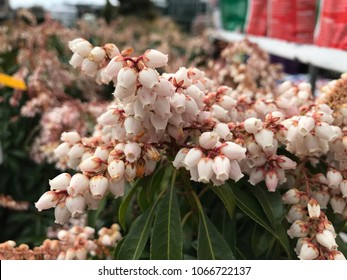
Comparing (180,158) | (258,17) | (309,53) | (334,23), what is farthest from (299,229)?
(258,17)

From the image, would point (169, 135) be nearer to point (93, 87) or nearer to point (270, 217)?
point (270, 217)

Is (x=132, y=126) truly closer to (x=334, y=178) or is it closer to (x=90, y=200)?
(x=90, y=200)

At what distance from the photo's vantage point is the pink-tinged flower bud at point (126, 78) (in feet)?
2.49

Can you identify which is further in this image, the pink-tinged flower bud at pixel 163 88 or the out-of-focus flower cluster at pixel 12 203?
the out-of-focus flower cluster at pixel 12 203

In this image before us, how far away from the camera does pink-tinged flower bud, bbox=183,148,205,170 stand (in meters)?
0.81

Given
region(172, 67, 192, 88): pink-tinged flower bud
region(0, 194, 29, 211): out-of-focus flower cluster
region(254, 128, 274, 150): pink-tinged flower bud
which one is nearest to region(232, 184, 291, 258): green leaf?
region(254, 128, 274, 150): pink-tinged flower bud

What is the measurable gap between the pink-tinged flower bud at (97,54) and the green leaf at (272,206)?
14.5 inches

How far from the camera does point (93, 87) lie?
8.57 ft

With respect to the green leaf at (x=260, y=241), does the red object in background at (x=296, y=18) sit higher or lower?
higher

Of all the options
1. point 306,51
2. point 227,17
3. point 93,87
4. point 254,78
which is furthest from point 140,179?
point 227,17

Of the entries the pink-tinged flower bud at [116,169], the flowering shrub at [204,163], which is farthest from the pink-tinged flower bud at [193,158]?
the pink-tinged flower bud at [116,169]

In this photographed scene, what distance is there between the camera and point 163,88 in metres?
0.78

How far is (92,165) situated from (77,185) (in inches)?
1.8

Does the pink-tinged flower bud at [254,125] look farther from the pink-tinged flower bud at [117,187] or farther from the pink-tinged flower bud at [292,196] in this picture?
the pink-tinged flower bud at [117,187]
